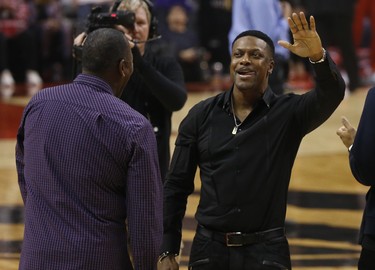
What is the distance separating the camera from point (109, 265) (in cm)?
416

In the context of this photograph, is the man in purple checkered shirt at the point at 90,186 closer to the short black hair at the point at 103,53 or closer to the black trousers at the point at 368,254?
the short black hair at the point at 103,53

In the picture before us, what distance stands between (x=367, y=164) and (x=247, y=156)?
1.75ft

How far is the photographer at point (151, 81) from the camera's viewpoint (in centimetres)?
583

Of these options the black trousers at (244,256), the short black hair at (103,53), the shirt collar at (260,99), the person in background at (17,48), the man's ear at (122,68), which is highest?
the short black hair at (103,53)

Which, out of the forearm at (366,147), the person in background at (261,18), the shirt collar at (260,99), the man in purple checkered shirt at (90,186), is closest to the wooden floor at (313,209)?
the person in background at (261,18)

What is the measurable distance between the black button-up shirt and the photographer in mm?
928

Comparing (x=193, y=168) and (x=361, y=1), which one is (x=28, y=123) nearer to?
(x=193, y=168)

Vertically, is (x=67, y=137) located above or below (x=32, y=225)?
above

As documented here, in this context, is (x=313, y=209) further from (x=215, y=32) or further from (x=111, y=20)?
(x=215, y=32)

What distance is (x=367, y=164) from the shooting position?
180 inches

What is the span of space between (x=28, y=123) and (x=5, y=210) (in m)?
4.53

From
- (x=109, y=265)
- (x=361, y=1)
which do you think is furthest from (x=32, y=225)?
(x=361, y=1)

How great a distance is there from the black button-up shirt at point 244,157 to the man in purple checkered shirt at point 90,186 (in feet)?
1.97

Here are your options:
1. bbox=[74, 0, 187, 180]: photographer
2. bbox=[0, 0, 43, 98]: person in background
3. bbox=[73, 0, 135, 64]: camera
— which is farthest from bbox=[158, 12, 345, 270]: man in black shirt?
bbox=[0, 0, 43, 98]: person in background
